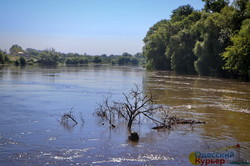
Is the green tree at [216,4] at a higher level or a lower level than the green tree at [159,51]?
higher

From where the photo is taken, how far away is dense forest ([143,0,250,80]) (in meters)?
46.5

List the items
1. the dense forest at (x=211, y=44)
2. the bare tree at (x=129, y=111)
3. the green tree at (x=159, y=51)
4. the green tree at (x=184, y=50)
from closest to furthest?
the bare tree at (x=129, y=111) < the dense forest at (x=211, y=44) < the green tree at (x=184, y=50) < the green tree at (x=159, y=51)

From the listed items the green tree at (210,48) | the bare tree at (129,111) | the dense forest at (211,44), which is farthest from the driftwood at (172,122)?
the green tree at (210,48)

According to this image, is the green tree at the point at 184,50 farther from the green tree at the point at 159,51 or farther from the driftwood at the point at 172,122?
the driftwood at the point at 172,122

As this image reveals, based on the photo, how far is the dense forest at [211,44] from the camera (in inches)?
1831

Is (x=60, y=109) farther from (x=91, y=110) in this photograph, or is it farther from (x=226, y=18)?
(x=226, y=18)

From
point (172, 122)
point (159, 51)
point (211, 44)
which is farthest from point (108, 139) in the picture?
point (159, 51)

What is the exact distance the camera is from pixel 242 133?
52.7 feet

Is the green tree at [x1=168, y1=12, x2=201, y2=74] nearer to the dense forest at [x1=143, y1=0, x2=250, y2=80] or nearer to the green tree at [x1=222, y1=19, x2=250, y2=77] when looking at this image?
the dense forest at [x1=143, y1=0, x2=250, y2=80]

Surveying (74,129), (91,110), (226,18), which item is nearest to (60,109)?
(91,110)

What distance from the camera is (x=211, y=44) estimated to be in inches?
2261

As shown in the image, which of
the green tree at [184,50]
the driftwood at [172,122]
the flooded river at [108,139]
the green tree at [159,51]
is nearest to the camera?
the flooded river at [108,139]

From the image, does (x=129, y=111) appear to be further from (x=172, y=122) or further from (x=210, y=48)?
(x=210, y=48)

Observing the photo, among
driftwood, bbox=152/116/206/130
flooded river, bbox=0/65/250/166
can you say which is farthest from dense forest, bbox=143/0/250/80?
driftwood, bbox=152/116/206/130
